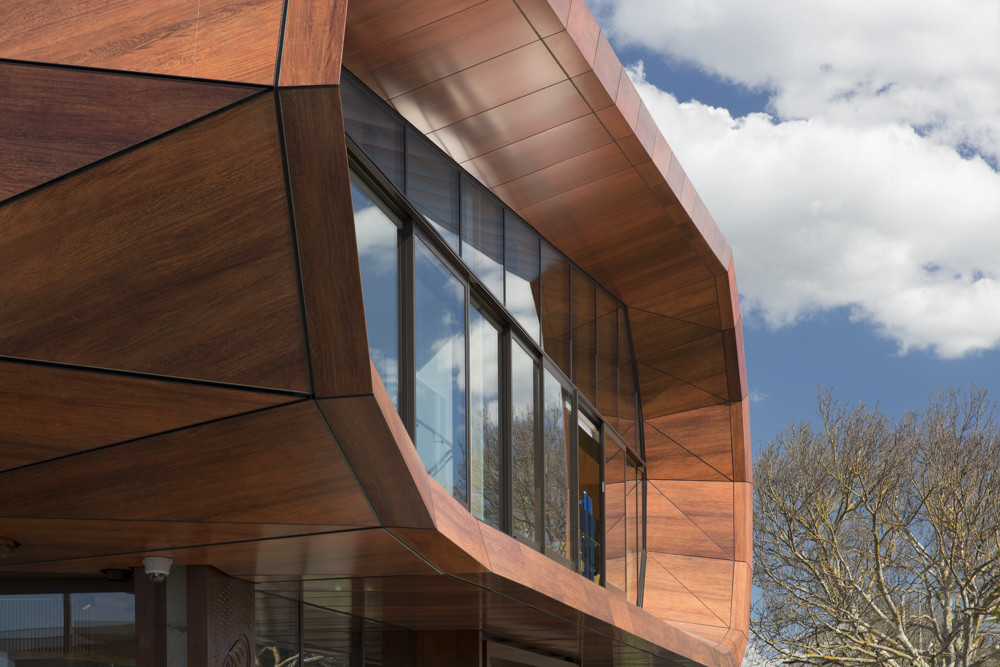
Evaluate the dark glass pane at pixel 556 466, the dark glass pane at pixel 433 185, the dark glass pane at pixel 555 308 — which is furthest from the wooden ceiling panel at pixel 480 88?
the dark glass pane at pixel 556 466

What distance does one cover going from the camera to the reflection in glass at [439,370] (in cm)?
928

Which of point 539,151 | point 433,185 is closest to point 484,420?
point 433,185

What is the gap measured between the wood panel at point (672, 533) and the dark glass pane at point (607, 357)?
261cm

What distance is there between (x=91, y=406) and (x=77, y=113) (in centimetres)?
169

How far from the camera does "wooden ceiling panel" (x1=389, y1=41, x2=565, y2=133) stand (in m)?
10.3

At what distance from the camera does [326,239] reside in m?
5.24

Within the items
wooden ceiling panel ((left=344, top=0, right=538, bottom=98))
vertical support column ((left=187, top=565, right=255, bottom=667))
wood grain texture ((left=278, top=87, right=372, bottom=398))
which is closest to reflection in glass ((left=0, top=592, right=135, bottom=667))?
vertical support column ((left=187, top=565, right=255, bottom=667))

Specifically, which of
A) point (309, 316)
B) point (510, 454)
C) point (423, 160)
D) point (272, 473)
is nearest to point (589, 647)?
point (510, 454)

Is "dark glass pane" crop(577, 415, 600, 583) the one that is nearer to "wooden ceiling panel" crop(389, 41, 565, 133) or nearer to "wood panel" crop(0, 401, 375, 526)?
"wooden ceiling panel" crop(389, 41, 565, 133)

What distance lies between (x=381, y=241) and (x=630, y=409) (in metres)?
10.6

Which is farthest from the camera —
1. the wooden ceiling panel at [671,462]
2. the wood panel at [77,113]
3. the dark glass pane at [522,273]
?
the wooden ceiling panel at [671,462]

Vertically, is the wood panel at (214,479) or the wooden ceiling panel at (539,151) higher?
the wooden ceiling panel at (539,151)

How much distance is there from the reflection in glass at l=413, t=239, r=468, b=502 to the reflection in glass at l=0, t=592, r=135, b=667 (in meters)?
2.80

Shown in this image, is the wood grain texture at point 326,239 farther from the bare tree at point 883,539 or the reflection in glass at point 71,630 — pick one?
the bare tree at point 883,539
